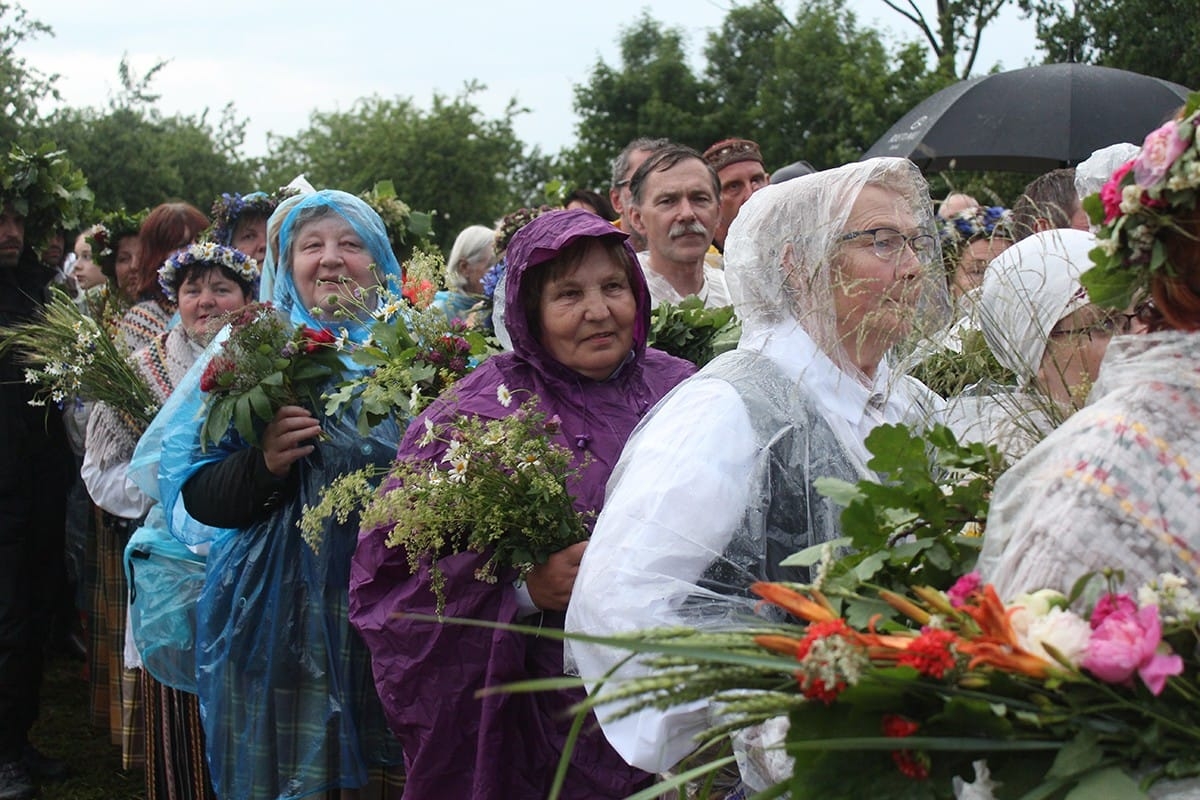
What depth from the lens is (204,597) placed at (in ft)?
14.1

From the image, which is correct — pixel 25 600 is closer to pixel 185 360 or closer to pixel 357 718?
pixel 185 360

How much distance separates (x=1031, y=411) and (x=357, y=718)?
2611mm

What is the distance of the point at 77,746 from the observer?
6.66 metres

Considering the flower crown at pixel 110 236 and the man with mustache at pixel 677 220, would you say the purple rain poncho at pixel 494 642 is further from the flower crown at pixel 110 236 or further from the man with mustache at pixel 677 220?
the flower crown at pixel 110 236

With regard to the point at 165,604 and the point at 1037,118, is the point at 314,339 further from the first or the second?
the point at 1037,118

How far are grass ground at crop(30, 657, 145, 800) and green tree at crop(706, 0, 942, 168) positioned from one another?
13.2 m

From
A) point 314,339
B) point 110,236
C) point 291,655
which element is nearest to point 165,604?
point 291,655

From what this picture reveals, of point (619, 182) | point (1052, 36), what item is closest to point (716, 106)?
point (1052, 36)

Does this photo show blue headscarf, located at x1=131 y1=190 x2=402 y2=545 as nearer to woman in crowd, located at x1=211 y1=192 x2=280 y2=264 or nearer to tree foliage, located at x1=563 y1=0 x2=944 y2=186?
woman in crowd, located at x1=211 y1=192 x2=280 y2=264

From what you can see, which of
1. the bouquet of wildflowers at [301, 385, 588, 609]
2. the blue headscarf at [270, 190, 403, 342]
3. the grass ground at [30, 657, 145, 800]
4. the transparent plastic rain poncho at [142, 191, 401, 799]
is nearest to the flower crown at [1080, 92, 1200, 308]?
the bouquet of wildflowers at [301, 385, 588, 609]

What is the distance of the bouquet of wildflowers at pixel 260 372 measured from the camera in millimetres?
4012

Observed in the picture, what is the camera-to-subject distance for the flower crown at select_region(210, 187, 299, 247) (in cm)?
585

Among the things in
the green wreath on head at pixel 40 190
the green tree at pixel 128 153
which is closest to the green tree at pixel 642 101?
the green tree at pixel 128 153

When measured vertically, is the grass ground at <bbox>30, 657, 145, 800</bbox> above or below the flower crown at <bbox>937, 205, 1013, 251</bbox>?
below
